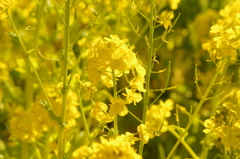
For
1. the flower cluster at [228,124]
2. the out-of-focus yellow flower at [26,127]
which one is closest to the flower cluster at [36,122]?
the out-of-focus yellow flower at [26,127]

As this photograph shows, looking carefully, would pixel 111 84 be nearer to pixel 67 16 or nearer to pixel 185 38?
pixel 67 16

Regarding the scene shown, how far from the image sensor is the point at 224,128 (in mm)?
1081

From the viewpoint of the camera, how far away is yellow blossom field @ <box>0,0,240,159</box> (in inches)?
41.1

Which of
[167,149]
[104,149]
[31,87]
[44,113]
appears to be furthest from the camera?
[167,149]

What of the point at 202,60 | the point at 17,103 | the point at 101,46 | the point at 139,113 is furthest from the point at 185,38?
the point at 101,46

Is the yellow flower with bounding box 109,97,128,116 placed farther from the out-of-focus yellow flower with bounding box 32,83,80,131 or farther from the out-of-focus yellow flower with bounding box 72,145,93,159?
the out-of-focus yellow flower with bounding box 32,83,80,131

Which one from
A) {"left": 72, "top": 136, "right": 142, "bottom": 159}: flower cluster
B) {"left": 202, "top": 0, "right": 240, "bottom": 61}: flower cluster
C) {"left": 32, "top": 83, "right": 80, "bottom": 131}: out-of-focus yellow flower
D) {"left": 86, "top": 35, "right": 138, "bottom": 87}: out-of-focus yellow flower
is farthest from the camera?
{"left": 32, "top": 83, "right": 80, "bottom": 131}: out-of-focus yellow flower

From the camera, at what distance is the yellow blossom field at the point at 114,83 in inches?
41.1

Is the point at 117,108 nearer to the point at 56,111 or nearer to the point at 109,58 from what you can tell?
the point at 109,58

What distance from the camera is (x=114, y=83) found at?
1036 mm

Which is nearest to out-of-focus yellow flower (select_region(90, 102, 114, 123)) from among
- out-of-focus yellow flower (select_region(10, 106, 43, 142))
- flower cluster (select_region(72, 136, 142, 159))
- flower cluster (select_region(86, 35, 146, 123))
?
flower cluster (select_region(86, 35, 146, 123))

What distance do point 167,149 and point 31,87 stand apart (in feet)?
2.14

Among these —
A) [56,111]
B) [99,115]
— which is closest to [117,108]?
[99,115]

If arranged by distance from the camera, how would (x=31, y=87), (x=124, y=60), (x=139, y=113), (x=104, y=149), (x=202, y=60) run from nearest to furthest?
(x=104, y=149), (x=124, y=60), (x=31, y=87), (x=139, y=113), (x=202, y=60)
